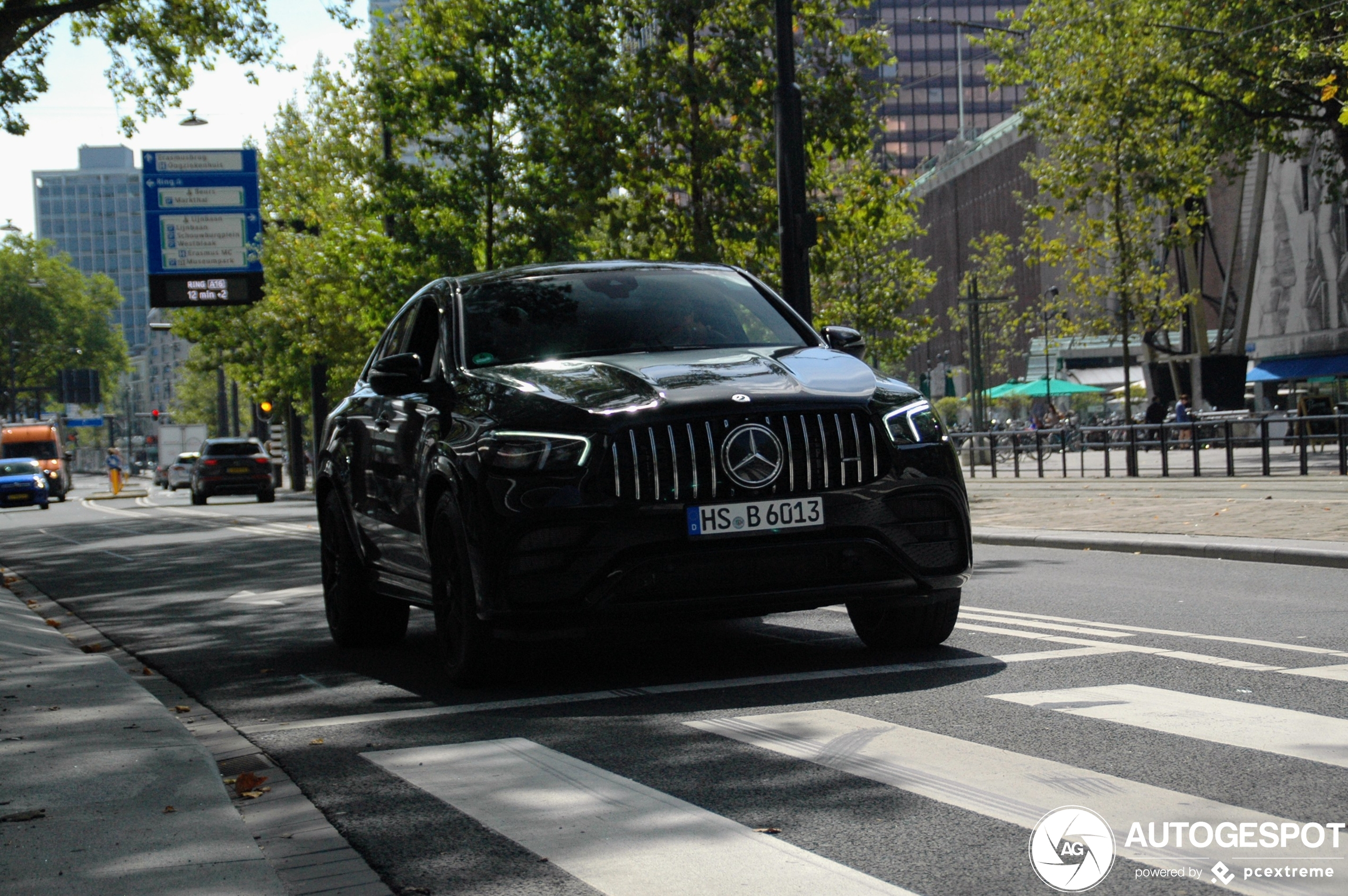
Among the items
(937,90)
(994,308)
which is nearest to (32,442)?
(994,308)

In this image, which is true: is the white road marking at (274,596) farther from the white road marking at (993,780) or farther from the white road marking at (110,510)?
the white road marking at (110,510)

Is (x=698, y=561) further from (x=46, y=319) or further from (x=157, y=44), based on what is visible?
(x=46, y=319)

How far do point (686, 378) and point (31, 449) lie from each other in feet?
236

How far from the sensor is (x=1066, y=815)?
3.99 m

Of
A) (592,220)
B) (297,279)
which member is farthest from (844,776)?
(297,279)

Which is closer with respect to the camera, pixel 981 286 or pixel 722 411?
pixel 722 411

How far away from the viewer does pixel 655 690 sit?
6.39m

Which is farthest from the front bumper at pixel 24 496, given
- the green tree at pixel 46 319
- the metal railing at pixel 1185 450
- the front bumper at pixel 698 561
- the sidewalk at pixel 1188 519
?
the green tree at pixel 46 319

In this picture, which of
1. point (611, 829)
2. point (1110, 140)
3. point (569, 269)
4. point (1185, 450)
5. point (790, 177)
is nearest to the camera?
point (611, 829)

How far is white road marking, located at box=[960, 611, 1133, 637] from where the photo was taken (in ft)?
24.7

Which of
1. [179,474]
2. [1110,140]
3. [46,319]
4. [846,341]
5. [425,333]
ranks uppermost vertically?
[46,319]

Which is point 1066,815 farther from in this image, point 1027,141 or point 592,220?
point 1027,141

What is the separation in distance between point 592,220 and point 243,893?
74.3ft

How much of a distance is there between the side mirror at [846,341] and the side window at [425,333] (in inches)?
70.7
